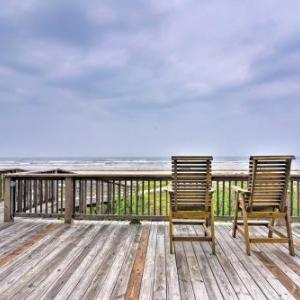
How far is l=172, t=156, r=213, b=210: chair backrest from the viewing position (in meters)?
Answer: 2.84

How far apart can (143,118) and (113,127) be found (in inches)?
162

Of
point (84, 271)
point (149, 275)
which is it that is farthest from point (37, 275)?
point (149, 275)

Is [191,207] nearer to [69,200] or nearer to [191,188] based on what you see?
[191,188]

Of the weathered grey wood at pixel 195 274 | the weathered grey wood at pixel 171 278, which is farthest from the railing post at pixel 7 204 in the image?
the weathered grey wood at pixel 195 274

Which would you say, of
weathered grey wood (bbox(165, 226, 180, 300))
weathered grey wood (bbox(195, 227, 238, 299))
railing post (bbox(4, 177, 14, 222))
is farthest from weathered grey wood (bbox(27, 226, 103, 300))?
railing post (bbox(4, 177, 14, 222))

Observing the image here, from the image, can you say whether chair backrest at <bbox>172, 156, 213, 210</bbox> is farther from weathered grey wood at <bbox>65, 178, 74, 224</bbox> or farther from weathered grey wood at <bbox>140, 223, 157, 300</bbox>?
weathered grey wood at <bbox>65, 178, 74, 224</bbox>

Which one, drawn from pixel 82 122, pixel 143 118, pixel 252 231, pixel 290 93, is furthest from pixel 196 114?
pixel 252 231

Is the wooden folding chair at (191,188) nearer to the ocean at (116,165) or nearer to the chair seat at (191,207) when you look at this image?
the chair seat at (191,207)

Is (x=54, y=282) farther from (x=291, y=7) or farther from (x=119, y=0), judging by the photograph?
(x=291, y=7)

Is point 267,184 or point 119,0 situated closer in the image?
point 267,184

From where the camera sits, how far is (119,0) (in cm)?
899

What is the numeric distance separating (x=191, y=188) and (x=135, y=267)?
3.72 ft

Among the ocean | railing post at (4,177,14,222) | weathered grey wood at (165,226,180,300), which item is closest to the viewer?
weathered grey wood at (165,226,180,300)

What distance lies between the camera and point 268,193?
278 cm
